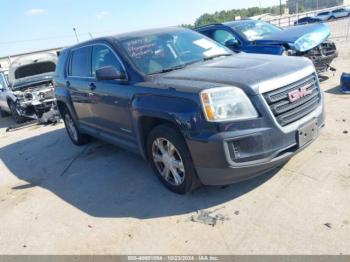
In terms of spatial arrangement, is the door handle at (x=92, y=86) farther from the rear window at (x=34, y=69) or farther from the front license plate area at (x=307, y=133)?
the rear window at (x=34, y=69)

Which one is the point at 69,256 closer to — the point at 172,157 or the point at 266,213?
the point at 172,157

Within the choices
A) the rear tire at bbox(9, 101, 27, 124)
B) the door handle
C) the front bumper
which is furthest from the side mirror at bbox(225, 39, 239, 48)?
Result: the rear tire at bbox(9, 101, 27, 124)

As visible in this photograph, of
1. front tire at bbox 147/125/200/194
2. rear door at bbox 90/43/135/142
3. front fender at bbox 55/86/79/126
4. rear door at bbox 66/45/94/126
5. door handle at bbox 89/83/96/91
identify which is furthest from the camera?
front fender at bbox 55/86/79/126

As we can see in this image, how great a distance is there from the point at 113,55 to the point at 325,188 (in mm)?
2943

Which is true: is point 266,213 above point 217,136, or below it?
below

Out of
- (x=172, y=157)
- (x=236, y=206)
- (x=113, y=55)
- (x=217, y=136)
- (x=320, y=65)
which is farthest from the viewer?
(x=320, y=65)

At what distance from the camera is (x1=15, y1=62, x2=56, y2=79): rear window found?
38.0 ft

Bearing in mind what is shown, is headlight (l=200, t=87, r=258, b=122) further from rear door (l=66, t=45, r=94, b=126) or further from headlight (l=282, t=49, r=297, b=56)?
headlight (l=282, t=49, r=297, b=56)

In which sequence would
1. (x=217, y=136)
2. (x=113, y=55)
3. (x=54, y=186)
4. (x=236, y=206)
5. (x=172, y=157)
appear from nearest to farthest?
(x=217, y=136) < (x=236, y=206) < (x=172, y=157) < (x=113, y=55) < (x=54, y=186)

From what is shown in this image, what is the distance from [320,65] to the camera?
25.6ft

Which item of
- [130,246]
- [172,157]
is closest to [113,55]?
[172,157]

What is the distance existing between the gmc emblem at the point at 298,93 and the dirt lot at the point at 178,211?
0.90 metres

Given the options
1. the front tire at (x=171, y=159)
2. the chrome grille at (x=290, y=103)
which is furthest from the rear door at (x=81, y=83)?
the chrome grille at (x=290, y=103)

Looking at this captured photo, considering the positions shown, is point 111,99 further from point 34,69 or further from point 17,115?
point 34,69
